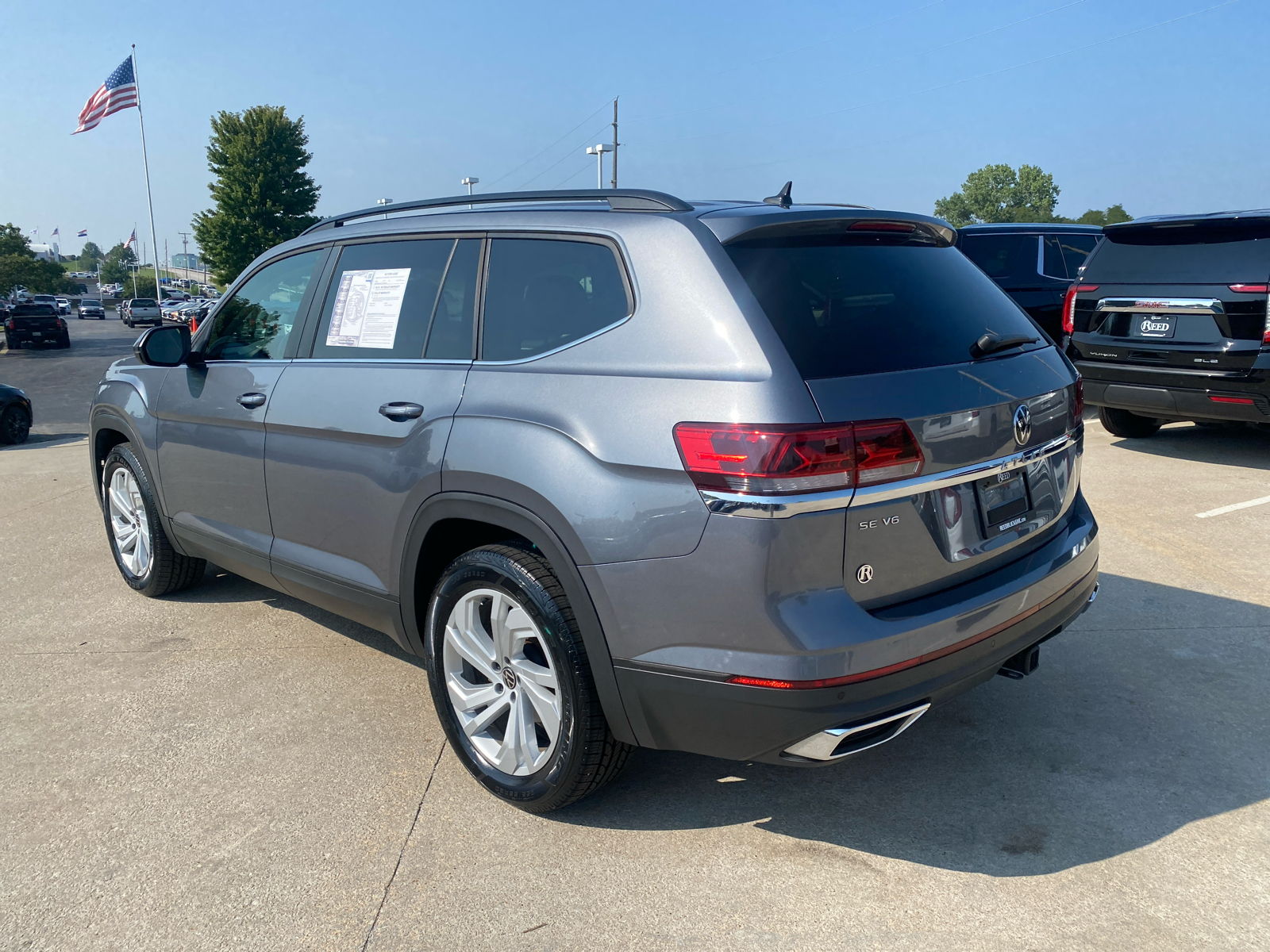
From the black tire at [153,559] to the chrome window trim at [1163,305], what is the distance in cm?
673

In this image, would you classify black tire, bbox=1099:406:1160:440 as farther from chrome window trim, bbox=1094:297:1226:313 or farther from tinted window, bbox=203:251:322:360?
tinted window, bbox=203:251:322:360

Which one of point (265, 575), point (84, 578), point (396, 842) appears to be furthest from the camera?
point (84, 578)

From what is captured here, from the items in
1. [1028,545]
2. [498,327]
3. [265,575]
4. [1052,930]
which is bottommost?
[1052,930]

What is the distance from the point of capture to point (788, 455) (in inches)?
87.7

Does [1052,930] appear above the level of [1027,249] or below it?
below

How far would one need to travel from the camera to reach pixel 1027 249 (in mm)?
11078

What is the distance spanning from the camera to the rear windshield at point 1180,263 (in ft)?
22.1

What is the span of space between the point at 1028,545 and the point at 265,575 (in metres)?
2.94

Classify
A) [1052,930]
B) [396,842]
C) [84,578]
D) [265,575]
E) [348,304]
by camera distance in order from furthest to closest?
1. [84,578]
2. [265,575]
3. [348,304]
4. [396,842]
5. [1052,930]

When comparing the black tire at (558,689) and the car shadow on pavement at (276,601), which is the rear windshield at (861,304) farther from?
the car shadow on pavement at (276,601)

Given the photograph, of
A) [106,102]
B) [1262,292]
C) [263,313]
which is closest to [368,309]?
[263,313]

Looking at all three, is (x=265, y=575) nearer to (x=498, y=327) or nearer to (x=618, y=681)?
(x=498, y=327)

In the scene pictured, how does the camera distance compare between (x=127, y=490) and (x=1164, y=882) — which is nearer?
(x=1164, y=882)

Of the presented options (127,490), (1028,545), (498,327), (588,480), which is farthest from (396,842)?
(127,490)
